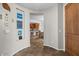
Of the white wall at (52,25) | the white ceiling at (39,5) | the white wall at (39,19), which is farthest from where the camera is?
the white wall at (39,19)

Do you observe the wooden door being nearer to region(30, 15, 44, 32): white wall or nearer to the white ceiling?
the white ceiling

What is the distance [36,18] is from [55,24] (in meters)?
0.70

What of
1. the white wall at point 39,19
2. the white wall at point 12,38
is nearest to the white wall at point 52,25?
the white wall at point 39,19

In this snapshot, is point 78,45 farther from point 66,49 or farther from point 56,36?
point 56,36

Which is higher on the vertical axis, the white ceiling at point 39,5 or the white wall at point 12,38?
the white ceiling at point 39,5

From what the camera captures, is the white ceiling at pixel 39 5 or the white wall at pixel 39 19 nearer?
the white ceiling at pixel 39 5

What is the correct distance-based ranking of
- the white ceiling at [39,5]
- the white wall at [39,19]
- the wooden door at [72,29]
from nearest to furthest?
the white ceiling at [39,5] < the wooden door at [72,29] < the white wall at [39,19]

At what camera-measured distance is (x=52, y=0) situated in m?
1.61

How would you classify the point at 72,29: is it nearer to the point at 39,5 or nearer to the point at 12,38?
the point at 39,5

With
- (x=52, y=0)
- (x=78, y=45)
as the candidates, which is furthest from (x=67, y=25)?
(x=52, y=0)

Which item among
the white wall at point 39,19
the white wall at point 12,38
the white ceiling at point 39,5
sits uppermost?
the white ceiling at point 39,5

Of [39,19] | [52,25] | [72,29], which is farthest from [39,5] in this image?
[72,29]

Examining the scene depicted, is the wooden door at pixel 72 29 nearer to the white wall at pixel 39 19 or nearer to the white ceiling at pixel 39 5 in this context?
the white ceiling at pixel 39 5

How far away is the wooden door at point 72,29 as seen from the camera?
2.43 metres
